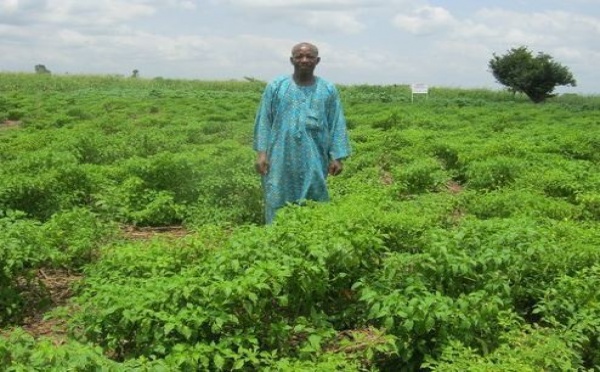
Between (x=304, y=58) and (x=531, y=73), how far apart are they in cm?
3814

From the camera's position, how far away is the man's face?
6.25 metres

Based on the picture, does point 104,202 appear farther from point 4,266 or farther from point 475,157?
point 475,157

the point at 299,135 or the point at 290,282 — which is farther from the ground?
the point at 299,135

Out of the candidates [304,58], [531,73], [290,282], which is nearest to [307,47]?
[304,58]

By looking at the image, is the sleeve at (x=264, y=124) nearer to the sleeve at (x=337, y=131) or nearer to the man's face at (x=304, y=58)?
the man's face at (x=304, y=58)

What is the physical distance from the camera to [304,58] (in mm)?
6250

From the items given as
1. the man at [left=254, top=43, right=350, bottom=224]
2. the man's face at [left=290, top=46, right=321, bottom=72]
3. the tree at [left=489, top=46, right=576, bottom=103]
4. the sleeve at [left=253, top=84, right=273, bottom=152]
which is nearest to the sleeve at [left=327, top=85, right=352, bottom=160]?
the man at [left=254, top=43, right=350, bottom=224]

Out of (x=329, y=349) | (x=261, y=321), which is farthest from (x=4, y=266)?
(x=329, y=349)

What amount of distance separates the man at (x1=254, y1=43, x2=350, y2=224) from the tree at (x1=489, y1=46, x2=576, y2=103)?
1483 inches

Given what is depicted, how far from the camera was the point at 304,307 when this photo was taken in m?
4.84

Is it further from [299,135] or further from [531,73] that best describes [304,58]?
[531,73]

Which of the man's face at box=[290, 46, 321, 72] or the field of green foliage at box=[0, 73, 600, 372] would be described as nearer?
the field of green foliage at box=[0, 73, 600, 372]

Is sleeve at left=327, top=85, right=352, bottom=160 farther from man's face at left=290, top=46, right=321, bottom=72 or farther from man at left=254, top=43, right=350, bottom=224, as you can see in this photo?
man's face at left=290, top=46, right=321, bottom=72

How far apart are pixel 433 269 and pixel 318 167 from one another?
2106 millimetres
